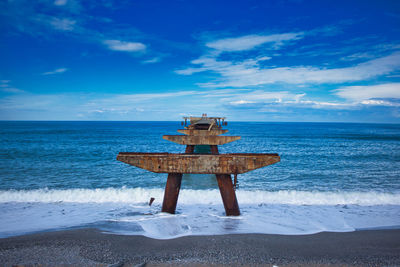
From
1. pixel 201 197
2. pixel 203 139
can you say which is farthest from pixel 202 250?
pixel 201 197

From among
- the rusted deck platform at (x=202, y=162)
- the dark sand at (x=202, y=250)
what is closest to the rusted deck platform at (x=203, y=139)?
the rusted deck platform at (x=202, y=162)

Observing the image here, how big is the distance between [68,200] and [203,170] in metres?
6.43

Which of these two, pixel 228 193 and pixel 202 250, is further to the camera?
pixel 228 193

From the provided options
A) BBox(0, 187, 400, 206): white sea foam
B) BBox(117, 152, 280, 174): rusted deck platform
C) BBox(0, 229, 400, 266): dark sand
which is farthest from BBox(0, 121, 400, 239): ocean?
BBox(117, 152, 280, 174): rusted deck platform

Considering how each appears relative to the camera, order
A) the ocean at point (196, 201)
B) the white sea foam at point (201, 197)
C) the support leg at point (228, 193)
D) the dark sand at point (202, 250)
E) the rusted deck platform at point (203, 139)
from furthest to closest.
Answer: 1. the white sea foam at point (201, 197)
2. the rusted deck platform at point (203, 139)
3. the ocean at point (196, 201)
4. the support leg at point (228, 193)
5. the dark sand at point (202, 250)

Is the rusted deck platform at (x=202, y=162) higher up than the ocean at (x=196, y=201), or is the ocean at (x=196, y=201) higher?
the rusted deck platform at (x=202, y=162)

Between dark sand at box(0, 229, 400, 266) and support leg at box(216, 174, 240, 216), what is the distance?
35.8 inches

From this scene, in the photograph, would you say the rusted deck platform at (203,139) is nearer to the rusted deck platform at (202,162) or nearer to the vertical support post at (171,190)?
the vertical support post at (171,190)

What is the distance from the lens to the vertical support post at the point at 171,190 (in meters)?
5.21

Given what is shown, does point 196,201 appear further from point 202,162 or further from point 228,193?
point 202,162

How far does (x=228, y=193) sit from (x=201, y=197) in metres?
3.43

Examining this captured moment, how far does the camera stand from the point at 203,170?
4359 mm

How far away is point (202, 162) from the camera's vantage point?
436 cm

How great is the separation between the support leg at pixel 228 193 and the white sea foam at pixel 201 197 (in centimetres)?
221
